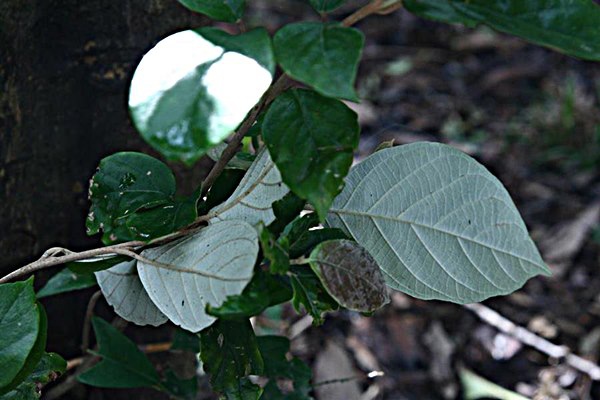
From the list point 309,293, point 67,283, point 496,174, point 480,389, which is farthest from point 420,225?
point 496,174

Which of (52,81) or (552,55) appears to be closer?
(52,81)

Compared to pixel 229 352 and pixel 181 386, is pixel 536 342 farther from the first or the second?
pixel 229 352

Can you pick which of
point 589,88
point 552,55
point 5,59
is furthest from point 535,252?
point 552,55

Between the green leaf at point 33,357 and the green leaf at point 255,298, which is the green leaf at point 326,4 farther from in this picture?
the green leaf at point 33,357

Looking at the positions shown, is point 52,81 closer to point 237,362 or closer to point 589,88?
point 237,362

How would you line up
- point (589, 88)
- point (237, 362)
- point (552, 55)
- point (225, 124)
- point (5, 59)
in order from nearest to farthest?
1. point (225, 124)
2. point (237, 362)
3. point (5, 59)
4. point (589, 88)
5. point (552, 55)

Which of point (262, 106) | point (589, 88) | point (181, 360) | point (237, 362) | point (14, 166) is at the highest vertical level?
point (262, 106)
